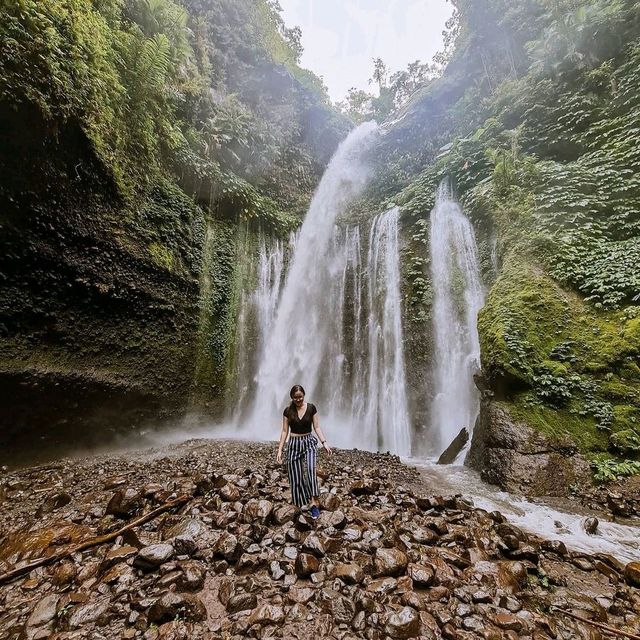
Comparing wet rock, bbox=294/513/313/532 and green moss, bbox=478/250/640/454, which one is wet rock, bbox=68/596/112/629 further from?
green moss, bbox=478/250/640/454

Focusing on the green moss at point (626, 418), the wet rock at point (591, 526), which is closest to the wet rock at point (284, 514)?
the wet rock at point (591, 526)

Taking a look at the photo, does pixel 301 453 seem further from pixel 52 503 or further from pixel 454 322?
pixel 454 322

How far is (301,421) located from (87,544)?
242 cm

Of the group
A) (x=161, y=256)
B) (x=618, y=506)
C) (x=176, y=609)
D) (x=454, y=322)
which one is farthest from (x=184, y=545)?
(x=454, y=322)

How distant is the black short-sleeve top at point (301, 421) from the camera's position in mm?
3787

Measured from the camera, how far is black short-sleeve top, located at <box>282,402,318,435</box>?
12.4ft

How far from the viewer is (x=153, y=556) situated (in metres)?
2.84

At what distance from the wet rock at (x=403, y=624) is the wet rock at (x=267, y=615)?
75 cm

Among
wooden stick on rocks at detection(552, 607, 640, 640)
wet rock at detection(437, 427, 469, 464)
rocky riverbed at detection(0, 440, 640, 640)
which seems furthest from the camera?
wet rock at detection(437, 427, 469, 464)

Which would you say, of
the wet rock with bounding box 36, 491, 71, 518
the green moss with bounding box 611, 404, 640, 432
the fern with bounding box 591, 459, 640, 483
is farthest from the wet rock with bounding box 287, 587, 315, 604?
the green moss with bounding box 611, 404, 640, 432

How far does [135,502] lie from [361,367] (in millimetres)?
9234

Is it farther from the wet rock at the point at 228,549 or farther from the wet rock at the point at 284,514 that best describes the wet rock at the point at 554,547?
the wet rock at the point at 228,549

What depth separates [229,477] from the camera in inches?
183

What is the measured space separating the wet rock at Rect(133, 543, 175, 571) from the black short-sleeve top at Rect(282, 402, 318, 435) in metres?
1.59
